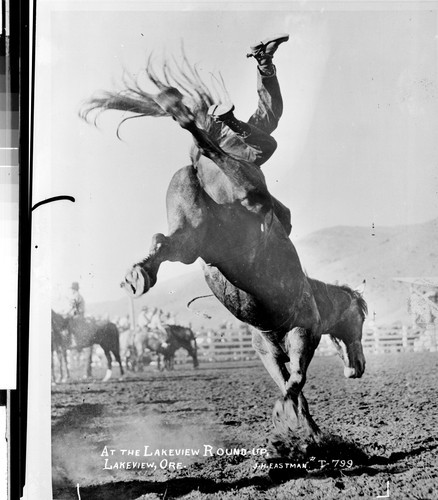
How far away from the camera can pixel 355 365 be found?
1813 millimetres

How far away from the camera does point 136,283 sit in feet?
5.93

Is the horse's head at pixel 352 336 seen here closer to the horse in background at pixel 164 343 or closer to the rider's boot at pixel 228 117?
the horse in background at pixel 164 343

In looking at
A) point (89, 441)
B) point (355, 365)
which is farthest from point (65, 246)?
point (355, 365)

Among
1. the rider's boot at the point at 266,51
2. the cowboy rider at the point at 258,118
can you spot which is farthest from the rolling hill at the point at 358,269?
the rider's boot at the point at 266,51

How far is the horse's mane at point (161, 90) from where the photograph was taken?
5.97ft

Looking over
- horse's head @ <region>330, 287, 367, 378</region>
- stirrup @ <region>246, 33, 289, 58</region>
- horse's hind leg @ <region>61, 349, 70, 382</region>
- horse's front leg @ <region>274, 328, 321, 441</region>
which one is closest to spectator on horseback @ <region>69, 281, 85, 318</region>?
horse's hind leg @ <region>61, 349, 70, 382</region>

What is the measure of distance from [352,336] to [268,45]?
837mm

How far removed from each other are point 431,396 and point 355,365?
0.23 metres

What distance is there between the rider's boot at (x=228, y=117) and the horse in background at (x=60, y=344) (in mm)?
695

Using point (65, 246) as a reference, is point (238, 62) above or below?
above

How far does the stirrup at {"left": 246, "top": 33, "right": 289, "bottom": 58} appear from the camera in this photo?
182 centimetres

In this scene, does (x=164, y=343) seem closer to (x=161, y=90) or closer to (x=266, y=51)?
(x=161, y=90)

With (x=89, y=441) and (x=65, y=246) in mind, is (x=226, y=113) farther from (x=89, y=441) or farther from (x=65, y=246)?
(x=89, y=441)

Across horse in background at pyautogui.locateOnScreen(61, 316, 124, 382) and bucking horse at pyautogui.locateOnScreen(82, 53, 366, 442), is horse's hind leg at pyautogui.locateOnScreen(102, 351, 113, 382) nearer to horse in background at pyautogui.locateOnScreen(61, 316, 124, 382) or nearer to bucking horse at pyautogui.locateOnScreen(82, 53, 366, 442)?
horse in background at pyautogui.locateOnScreen(61, 316, 124, 382)
